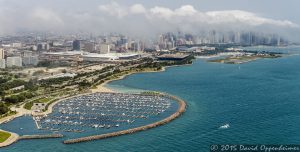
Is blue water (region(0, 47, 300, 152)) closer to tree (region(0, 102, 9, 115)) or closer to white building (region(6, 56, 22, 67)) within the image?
tree (region(0, 102, 9, 115))

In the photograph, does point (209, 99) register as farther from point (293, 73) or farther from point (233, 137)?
point (293, 73)

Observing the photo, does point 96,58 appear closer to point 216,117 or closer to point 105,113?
point 105,113

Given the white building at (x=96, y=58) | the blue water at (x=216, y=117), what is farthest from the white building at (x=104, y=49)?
the blue water at (x=216, y=117)

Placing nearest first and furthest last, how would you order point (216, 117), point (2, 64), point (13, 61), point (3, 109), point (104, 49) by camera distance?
point (216, 117) < point (3, 109) < point (2, 64) < point (13, 61) < point (104, 49)

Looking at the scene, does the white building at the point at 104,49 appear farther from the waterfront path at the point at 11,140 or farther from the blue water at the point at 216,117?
the waterfront path at the point at 11,140

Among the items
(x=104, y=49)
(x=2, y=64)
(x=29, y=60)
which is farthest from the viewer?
(x=104, y=49)

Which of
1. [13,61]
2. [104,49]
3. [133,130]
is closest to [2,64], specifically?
[13,61]

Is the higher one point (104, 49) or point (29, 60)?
point (104, 49)

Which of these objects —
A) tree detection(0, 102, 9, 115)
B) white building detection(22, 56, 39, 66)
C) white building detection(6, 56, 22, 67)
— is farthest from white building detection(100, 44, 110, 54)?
tree detection(0, 102, 9, 115)

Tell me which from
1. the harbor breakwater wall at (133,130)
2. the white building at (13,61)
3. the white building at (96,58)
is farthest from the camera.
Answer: the white building at (96,58)

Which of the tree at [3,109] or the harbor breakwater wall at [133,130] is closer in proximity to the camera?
A: the harbor breakwater wall at [133,130]
